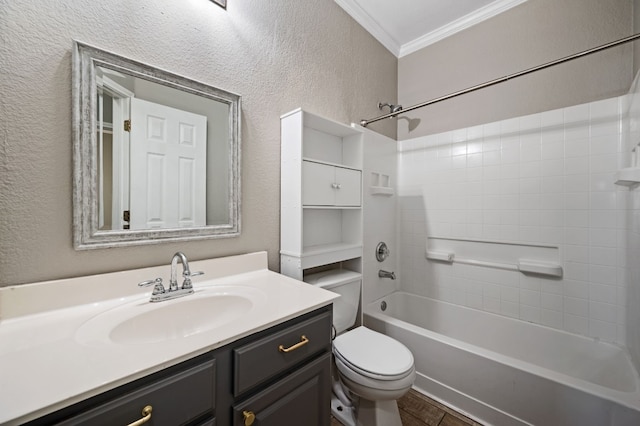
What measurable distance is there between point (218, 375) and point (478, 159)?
2213 mm

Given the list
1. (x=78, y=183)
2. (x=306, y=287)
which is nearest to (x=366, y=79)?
(x=306, y=287)

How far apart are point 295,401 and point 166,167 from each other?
1.06 meters

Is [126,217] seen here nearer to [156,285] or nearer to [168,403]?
[156,285]

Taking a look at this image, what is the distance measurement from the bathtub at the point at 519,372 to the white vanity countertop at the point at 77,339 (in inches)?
40.7

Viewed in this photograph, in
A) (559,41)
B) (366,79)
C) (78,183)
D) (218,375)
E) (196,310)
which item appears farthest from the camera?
(366,79)

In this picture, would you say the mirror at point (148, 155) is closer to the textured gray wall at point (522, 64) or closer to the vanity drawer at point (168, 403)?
the vanity drawer at point (168, 403)

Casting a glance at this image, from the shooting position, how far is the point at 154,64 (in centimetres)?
107

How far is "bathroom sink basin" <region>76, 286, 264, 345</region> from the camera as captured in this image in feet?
2.55

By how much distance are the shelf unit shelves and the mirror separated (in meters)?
0.29

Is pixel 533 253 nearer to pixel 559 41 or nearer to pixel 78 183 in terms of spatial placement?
pixel 559 41

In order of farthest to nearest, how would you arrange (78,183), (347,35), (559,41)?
1. (347,35)
2. (559,41)
3. (78,183)

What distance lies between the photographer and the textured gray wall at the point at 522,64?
158 centimetres

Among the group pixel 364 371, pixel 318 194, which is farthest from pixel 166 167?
pixel 364 371

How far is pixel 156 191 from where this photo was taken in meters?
1.09
